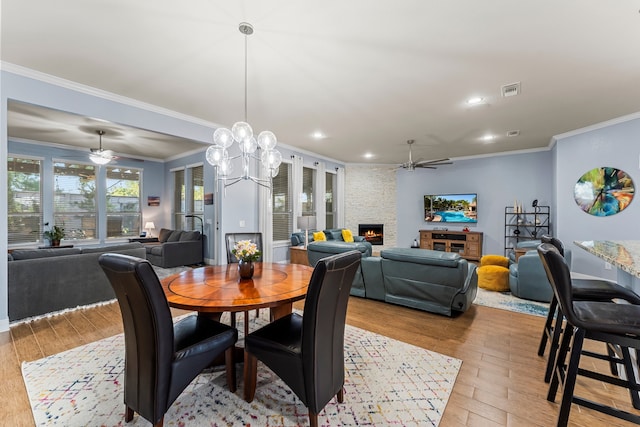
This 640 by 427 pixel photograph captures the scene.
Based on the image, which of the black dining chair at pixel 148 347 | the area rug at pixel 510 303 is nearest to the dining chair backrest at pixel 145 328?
the black dining chair at pixel 148 347

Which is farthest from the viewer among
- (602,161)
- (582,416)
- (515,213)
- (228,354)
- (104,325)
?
(515,213)

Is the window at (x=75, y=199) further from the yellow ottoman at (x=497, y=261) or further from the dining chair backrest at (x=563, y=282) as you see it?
the yellow ottoman at (x=497, y=261)

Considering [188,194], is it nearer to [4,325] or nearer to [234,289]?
[4,325]

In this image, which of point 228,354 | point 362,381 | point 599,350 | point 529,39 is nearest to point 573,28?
point 529,39

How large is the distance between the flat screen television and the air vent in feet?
14.5

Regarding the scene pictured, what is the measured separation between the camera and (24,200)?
19.7ft

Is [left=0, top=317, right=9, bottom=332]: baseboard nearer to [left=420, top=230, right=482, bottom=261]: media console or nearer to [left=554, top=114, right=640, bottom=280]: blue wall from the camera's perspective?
[left=420, top=230, right=482, bottom=261]: media console

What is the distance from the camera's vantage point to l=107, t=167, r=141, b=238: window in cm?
723

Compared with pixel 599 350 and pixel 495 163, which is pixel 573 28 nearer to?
pixel 599 350

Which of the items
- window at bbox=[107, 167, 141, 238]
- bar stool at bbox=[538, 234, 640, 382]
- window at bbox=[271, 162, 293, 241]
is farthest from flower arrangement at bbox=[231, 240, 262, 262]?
window at bbox=[107, 167, 141, 238]

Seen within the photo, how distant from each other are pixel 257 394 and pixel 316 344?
81cm

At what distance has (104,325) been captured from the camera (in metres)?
3.01

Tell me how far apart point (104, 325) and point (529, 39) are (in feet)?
17.0

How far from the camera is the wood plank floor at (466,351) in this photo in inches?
67.6
